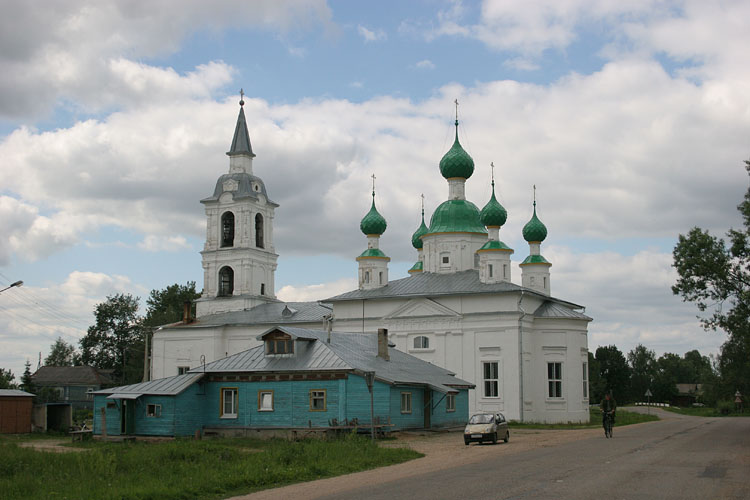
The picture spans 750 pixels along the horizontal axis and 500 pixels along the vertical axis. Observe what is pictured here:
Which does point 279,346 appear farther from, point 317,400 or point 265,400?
point 317,400

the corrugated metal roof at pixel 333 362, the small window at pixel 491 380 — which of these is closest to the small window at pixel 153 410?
the corrugated metal roof at pixel 333 362

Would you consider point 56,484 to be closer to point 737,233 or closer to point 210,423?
point 210,423

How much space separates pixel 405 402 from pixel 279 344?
5256 mm

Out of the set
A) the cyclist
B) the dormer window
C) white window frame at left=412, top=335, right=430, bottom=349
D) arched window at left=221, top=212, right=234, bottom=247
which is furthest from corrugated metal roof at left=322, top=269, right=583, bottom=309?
the dormer window

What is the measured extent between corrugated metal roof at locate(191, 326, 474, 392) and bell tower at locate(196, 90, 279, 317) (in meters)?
22.7

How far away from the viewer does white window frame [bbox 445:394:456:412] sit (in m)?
34.8

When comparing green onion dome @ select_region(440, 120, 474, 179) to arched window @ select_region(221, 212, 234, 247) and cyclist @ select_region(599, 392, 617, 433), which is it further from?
cyclist @ select_region(599, 392, 617, 433)

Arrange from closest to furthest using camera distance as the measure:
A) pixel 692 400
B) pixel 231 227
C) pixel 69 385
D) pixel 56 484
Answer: pixel 56 484 < pixel 231 227 < pixel 69 385 < pixel 692 400

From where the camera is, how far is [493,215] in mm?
50062

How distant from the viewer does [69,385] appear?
72.0 m

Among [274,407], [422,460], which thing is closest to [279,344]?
[274,407]

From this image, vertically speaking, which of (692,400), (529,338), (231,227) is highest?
(231,227)

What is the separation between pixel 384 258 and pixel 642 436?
2600 cm

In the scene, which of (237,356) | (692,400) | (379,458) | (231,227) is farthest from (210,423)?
(692,400)
